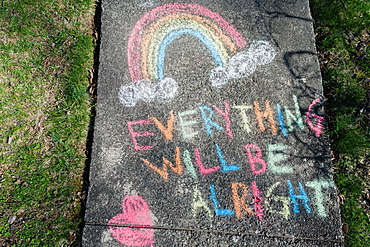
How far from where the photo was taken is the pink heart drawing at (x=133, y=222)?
195cm

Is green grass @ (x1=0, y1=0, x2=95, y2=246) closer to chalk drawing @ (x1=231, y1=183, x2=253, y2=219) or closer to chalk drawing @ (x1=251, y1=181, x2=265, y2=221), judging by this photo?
chalk drawing @ (x1=231, y1=183, x2=253, y2=219)

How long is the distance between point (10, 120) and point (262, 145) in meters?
1.95

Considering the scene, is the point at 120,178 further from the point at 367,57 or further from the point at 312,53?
the point at 367,57

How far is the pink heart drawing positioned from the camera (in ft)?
6.40

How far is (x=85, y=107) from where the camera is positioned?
2.32 metres

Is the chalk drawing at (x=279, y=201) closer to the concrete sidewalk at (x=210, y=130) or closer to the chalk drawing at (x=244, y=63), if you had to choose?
the concrete sidewalk at (x=210, y=130)

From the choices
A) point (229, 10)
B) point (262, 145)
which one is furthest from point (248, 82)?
point (229, 10)

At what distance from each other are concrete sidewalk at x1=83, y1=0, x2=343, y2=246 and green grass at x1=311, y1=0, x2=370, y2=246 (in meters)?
0.13

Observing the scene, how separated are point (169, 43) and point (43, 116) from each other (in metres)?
1.19

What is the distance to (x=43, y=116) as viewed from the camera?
228 centimetres

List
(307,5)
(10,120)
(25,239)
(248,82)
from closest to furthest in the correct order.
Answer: (25,239), (10,120), (248,82), (307,5)

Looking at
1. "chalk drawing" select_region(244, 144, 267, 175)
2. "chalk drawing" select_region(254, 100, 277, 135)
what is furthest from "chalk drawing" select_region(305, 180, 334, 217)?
"chalk drawing" select_region(254, 100, 277, 135)

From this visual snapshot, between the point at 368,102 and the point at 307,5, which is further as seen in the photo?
the point at 307,5

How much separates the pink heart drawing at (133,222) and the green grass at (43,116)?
301 mm
